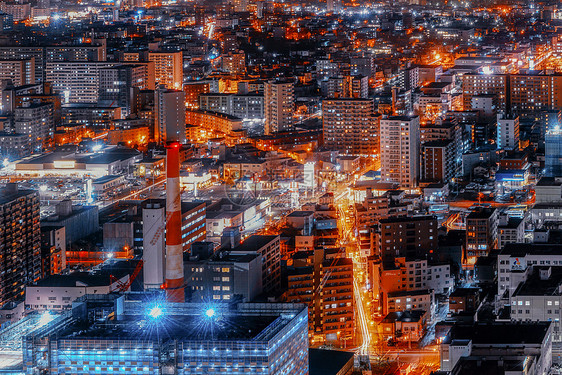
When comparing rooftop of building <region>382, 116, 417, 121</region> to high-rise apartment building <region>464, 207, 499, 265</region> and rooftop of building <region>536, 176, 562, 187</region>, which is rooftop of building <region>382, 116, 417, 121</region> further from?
high-rise apartment building <region>464, 207, 499, 265</region>

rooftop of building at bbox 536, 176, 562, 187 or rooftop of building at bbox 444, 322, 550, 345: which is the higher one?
rooftop of building at bbox 536, 176, 562, 187

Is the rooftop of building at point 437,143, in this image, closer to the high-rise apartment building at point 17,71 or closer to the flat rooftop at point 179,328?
the high-rise apartment building at point 17,71

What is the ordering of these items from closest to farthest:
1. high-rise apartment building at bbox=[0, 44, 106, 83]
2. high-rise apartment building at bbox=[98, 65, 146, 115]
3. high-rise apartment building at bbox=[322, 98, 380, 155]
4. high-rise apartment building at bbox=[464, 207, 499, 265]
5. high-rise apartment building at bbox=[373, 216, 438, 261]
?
1. high-rise apartment building at bbox=[373, 216, 438, 261]
2. high-rise apartment building at bbox=[464, 207, 499, 265]
3. high-rise apartment building at bbox=[322, 98, 380, 155]
4. high-rise apartment building at bbox=[98, 65, 146, 115]
5. high-rise apartment building at bbox=[0, 44, 106, 83]

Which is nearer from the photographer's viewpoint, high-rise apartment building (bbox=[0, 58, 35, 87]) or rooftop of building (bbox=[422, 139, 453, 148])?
rooftop of building (bbox=[422, 139, 453, 148])

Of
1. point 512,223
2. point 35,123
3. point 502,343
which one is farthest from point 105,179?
point 502,343

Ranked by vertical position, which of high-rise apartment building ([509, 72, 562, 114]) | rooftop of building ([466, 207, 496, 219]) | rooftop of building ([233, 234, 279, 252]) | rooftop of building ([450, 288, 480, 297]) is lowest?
rooftop of building ([450, 288, 480, 297])

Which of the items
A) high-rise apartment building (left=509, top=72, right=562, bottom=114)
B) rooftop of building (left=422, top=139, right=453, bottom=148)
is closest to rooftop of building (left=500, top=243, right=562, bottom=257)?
rooftop of building (left=422, top=139, right=453, bottom=148)

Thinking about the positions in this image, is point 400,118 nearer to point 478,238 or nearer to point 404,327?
point 478,238

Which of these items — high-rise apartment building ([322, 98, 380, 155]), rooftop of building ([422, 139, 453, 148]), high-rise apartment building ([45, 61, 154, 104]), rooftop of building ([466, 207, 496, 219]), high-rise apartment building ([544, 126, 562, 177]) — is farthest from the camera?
high-rise apartment building ([45, 61, 154, 104])
